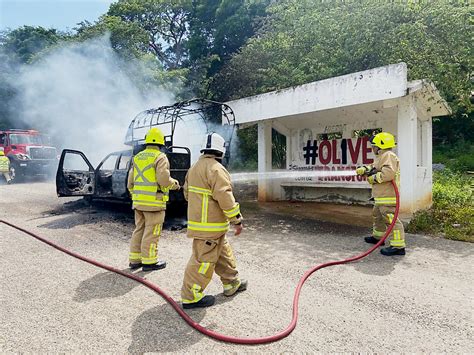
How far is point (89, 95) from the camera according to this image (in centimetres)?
1764

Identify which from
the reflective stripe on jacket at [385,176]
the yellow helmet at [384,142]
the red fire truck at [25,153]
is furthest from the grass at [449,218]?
the red fire truck at [25,153]

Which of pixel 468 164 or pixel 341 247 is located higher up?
pixel 468 164

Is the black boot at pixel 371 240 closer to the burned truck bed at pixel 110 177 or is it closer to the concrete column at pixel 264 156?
the burned truck bed at pixel 110 177

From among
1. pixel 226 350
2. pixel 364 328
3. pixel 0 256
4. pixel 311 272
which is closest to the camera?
pixel 226 350

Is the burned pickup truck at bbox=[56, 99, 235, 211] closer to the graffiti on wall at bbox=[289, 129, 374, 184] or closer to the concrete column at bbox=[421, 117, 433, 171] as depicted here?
the graffiti on wall at bbox=[289, 129, 374, 184]

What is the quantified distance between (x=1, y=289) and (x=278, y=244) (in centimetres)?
378

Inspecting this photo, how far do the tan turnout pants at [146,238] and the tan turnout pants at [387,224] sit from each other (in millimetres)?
3282

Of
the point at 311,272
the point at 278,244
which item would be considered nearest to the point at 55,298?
the point at 311,272

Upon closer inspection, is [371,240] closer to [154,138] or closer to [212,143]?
[212,143]

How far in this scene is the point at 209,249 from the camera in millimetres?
3223

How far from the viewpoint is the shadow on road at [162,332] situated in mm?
2650

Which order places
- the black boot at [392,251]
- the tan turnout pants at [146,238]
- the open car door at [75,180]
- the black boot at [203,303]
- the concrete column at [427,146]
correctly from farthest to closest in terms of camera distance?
the concrete column at [427,146] → the open car door at [75,180] → the black boot at [392,251] → the tan turnout pants at [146,238] → the black boot at [203,303]

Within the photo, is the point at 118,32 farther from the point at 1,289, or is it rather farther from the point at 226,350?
the point at 226,350

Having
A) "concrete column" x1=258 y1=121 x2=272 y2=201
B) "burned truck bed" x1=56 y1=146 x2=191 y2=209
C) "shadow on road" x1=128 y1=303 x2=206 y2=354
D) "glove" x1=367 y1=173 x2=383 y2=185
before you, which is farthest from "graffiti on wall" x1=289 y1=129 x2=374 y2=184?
"shadow on road" x1=128 y1=303 x2=206 y2=354
